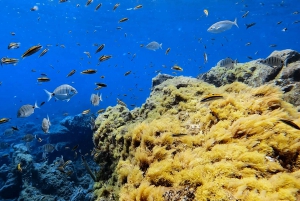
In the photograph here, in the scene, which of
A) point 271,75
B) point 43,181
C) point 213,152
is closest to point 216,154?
point 213,152

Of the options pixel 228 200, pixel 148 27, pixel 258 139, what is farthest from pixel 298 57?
pixel 148 27

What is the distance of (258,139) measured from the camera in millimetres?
2637

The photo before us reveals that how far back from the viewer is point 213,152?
259 centimetres

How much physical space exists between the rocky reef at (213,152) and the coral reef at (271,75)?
1847mm

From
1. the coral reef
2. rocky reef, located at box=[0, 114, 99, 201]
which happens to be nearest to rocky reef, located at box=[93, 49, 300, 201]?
the coral reef

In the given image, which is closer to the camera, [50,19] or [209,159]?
[209,159]

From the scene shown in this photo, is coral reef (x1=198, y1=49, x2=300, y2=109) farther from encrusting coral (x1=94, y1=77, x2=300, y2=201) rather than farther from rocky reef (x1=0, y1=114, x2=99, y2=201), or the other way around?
rocky reef (x1=0, y1=114, x2=99, y2=201)

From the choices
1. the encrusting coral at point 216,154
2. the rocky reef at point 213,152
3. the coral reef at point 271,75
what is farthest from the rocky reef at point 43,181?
the coral reef at point 271,75

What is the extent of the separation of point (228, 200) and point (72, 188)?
875 cm

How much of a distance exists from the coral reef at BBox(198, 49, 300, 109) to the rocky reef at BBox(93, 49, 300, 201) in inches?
72.7

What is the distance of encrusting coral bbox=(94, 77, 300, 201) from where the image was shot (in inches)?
83.2

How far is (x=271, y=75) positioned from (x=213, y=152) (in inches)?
179

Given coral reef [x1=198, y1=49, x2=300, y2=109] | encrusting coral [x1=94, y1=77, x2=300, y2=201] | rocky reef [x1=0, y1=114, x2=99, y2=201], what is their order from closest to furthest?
1. encrusting coral [x1=94, y1=77, x2=300, y2=201]
2. coral reef [x1=198, y1=49, x2=300, y2=109]
3. rocky reef [x1=0, y1=114, x2=99, y2=201]

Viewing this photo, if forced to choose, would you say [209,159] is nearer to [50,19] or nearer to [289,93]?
[289,93]
